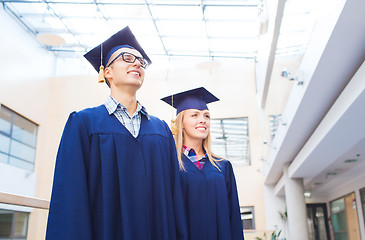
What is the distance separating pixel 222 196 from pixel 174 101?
1.05 m

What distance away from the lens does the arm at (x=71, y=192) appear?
1.68m

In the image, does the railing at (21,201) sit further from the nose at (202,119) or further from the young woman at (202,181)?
the nose at (202,119)

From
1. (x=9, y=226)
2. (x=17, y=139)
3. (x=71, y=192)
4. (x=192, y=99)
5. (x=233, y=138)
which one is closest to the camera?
(x=71, y=192)

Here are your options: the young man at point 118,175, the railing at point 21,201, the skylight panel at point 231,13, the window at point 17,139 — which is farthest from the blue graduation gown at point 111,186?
the window at point 17,139

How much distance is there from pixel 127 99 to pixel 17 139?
14.9 m

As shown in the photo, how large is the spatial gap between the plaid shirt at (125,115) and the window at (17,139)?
13709 millimetres

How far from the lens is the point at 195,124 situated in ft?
10.7

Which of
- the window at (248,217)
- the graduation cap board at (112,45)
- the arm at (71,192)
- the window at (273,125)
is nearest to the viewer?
the arm at (71,192)

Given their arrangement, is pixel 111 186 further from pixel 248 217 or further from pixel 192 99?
pixel 248 217

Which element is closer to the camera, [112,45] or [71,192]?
[71,192]

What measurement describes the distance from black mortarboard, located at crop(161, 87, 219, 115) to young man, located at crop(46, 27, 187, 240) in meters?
1.24

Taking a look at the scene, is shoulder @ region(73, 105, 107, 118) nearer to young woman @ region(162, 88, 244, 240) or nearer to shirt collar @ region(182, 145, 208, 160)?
young woman @ region(162, 88, 244, 240)

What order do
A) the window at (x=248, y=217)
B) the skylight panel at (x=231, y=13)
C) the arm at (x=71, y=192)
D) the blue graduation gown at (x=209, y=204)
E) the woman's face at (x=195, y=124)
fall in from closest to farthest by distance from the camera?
the arm at (x=71, y=192) < the blue graduation gown at (x=209, y=204) < the woman's face at (x=195, y=124) < the skylight panel at (x=231, y=13) < the window at (x=248, y=217)

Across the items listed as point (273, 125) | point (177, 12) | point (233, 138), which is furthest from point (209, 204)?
A: point (233, 138)
